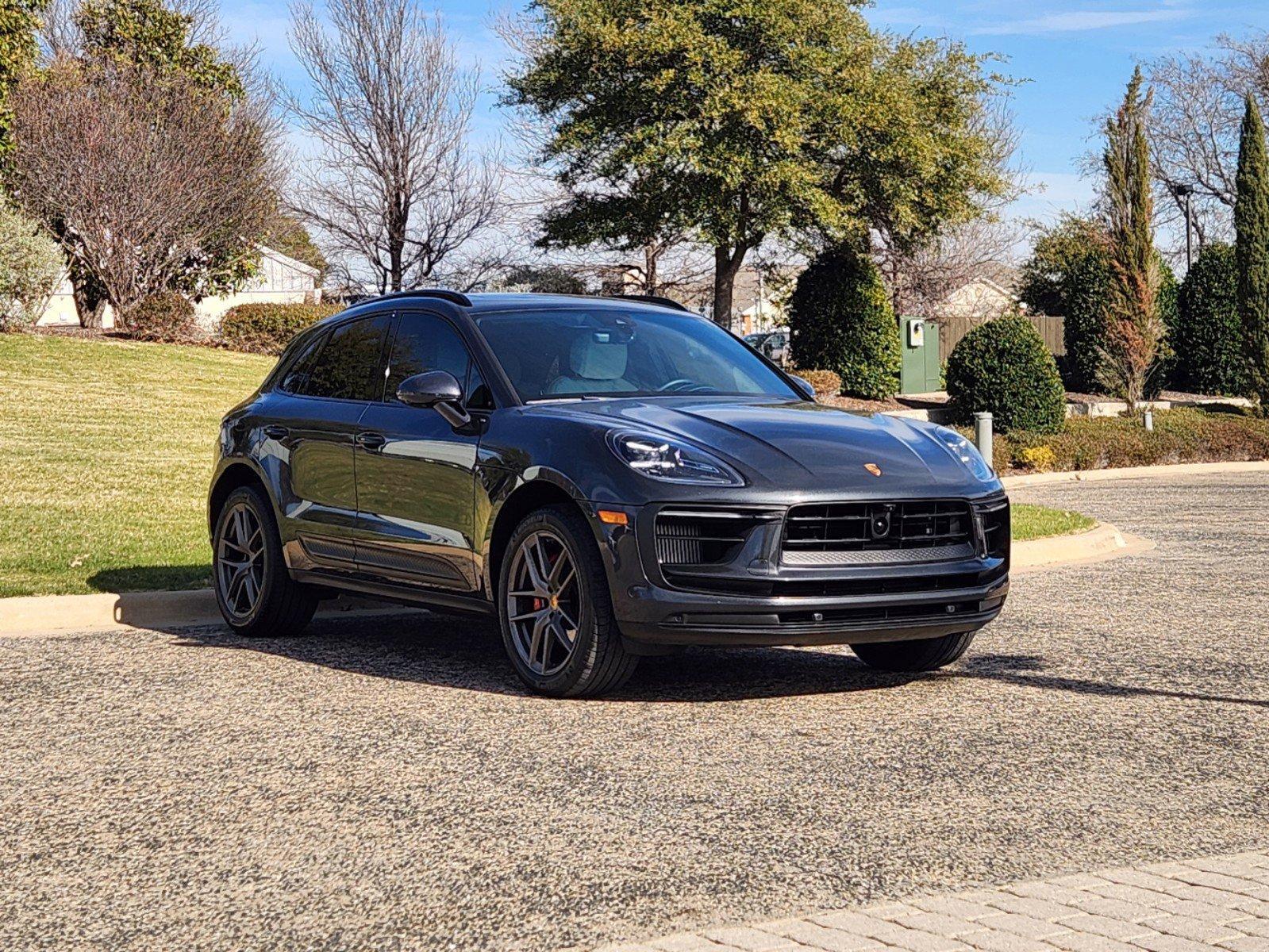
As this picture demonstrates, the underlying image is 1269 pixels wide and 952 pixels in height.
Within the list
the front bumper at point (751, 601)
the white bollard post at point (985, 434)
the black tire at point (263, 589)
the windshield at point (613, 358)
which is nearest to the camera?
the front bumper at point (751, 601)

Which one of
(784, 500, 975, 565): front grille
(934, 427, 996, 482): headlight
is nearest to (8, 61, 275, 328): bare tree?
(934, 427, 996, 482): headlight

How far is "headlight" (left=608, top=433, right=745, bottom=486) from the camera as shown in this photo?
6.61m

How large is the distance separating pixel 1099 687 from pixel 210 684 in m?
4.19

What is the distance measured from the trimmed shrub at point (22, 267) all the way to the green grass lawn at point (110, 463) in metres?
2.86

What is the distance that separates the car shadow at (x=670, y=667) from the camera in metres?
7.36

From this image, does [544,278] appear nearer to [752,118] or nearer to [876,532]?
[752,118]

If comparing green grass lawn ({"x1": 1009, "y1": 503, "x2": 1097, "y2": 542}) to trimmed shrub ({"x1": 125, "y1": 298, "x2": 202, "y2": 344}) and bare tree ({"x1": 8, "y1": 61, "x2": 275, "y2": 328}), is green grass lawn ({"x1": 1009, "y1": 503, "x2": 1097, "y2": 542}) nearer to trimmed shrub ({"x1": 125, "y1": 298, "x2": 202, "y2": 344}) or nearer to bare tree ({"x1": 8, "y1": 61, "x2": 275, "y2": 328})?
trimmed shrub ({"x1": 125, "y1": 298, "x2": 202, "y2": 344})

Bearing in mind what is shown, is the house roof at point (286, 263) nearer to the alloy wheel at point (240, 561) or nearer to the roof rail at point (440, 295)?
the alloy wheel at point (240, 561)

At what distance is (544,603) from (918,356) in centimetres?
3022

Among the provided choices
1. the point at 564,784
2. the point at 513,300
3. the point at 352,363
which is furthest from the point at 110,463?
the point at 564,784

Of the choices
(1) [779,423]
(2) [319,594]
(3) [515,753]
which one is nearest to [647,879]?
(3) [515,753]

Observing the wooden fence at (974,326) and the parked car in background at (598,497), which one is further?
the wooden fence at (974,326)

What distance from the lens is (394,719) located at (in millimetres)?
6773

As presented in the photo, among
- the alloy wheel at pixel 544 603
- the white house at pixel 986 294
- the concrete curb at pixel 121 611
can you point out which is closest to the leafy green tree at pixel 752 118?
the white house at pixel 986 294
